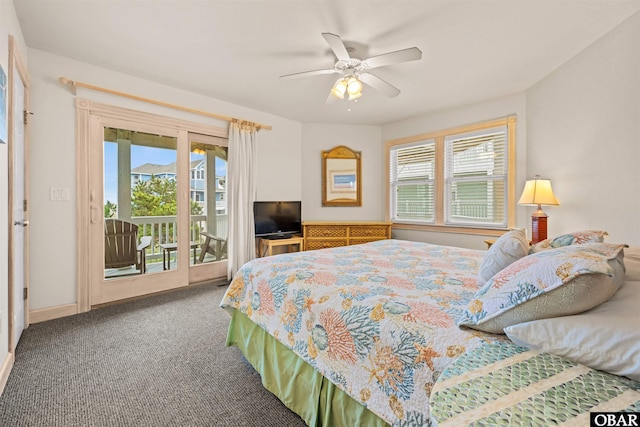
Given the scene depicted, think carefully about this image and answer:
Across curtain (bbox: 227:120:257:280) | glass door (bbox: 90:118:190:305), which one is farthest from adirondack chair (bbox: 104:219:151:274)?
curtain (bbox: 227:120:257:280)

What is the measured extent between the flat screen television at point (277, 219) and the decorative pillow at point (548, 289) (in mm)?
3514

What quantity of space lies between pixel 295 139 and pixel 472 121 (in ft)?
8.71

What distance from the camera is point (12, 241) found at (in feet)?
6.15

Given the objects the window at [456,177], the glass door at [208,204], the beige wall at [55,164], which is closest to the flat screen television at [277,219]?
the glass door at [208,204]

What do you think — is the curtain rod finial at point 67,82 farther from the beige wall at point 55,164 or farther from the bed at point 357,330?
the bed at point 357,330

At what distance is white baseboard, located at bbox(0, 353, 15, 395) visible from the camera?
5.43 feet

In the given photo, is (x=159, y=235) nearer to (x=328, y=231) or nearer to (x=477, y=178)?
(x=328, y=231)

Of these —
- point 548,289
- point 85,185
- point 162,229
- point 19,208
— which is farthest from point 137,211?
A: point 548,289

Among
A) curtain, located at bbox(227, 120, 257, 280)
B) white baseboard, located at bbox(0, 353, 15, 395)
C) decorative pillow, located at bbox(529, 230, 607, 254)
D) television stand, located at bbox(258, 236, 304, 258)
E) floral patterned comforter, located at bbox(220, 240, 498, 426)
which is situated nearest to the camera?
floral patterned comforter, located at bbox(220, 240, 498, 426)

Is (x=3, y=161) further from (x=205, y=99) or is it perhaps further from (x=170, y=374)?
(x=205, y=99)

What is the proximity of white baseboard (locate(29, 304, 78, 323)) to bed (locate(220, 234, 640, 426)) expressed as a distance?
1.94 meters

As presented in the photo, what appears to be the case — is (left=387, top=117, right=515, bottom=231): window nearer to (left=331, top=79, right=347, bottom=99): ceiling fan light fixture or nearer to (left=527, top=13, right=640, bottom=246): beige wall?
(left=527, top=13, right=640, bottom=246): beige wall

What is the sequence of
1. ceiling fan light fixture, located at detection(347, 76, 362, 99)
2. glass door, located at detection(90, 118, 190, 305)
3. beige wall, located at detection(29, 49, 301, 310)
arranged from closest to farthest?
ceiling fan light fixture, located at detection(347, 76, 362, 99) < beige wall, located at detection(29, 49, 301, 310) < glass door, located at detection(90, 118, 190, 305)

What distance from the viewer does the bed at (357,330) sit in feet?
3.05
